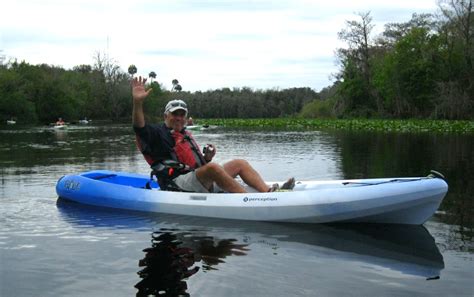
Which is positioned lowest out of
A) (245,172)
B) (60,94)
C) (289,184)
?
(289,184)

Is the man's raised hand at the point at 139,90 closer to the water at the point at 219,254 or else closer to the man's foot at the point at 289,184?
the water at the point at 219,254

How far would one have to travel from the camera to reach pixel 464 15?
39250mm

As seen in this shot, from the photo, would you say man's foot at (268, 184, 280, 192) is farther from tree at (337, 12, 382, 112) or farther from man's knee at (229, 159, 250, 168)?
tree at (337, 12, 382, 112)

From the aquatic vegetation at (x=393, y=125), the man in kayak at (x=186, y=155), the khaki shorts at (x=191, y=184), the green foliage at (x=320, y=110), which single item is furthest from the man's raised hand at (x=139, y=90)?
the green foliage at (x=320, y=110)

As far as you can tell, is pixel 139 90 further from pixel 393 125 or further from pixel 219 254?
pixel 393 125

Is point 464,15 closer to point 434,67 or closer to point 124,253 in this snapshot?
point 434,67

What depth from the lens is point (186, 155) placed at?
22.9 feet

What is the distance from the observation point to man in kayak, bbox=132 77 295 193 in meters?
6.77

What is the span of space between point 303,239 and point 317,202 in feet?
2.01

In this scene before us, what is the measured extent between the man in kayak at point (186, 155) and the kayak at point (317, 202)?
166 mm

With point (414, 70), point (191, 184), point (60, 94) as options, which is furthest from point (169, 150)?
point (60, 94)

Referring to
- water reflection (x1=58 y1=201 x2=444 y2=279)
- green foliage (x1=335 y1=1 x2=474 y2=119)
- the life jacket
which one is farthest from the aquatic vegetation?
the life jacket

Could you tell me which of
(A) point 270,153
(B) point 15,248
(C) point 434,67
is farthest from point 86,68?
(B) point 15,248

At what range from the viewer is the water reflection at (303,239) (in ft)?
17.0
